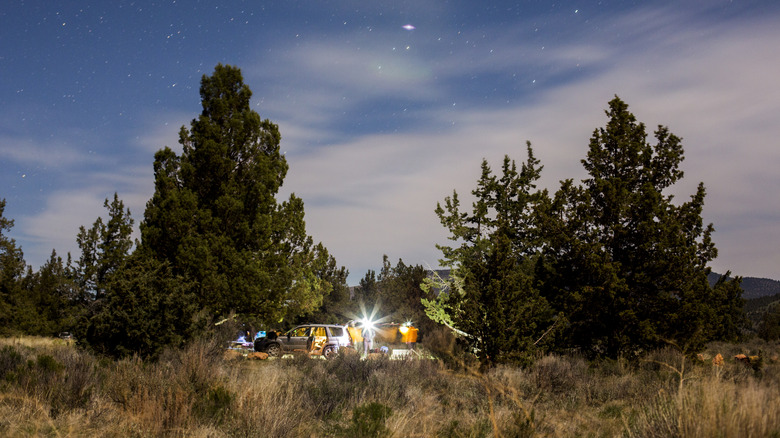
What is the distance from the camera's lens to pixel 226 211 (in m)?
19.2

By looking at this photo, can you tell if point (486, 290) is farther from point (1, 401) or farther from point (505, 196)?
point (505, 196)

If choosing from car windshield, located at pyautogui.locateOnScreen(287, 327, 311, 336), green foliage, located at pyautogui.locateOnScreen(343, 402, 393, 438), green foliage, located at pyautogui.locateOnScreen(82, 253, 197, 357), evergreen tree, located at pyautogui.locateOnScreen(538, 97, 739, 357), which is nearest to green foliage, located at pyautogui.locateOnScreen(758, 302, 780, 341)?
evergreen tree, located at pyautogui.locateOnScreen(538, 97, 739, 357)

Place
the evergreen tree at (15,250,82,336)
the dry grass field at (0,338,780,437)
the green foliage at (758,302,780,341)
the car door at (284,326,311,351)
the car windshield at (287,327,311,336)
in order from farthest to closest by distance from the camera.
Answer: the green foliage at (758,302,780,341), the evergreen tree at (15,250,82,336), the car windshield at (287,327,311,336), the car door at (284,326,311,351), the dry grass field at (0,338,780,437)

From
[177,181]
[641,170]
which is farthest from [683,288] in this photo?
[177,181]

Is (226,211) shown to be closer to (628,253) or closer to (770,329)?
(628,253)

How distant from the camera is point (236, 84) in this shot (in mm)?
21547

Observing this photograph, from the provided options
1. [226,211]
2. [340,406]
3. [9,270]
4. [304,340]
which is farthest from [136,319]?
[9,270]

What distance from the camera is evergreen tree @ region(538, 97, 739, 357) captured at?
14.5 metres

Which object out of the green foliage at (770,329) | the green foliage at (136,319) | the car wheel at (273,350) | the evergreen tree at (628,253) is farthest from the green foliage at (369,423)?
the green foliage at (770,329)

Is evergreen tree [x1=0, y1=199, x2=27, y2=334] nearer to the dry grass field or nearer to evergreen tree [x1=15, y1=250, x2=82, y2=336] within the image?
evergreen tree [x1=15, y1=250, x2=82, y2=336]

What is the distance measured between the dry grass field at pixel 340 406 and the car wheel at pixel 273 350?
10.9 meters

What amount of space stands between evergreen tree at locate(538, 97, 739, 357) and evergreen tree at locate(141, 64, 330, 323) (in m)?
10.7

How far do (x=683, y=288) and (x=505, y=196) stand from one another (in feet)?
43.9

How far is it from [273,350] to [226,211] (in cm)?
606
